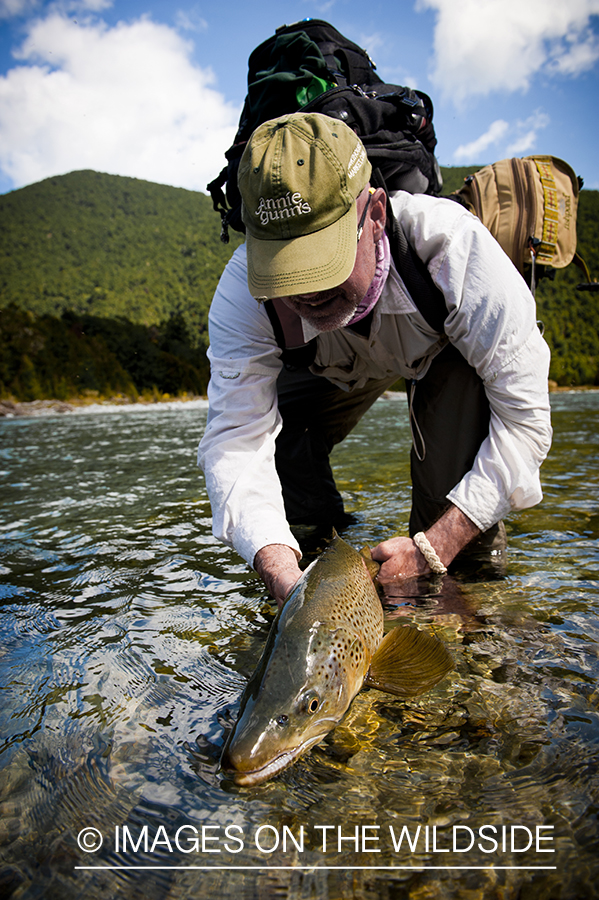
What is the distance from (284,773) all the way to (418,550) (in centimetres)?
125

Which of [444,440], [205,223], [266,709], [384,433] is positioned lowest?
[384,433]

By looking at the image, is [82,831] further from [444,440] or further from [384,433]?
[384,433]

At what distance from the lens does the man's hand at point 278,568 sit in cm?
212

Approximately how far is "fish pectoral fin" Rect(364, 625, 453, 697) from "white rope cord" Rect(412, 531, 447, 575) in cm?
64

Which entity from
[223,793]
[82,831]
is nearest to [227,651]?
[223,793]

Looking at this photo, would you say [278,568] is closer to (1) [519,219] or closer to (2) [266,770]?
(2) [266,770]

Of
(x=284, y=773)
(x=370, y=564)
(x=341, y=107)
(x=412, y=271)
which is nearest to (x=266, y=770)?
(x=284, y=773)

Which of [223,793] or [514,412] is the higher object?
[514,412]

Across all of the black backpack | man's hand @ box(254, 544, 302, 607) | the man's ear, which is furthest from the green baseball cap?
man's hand @ box(254, 544, 302, 607)

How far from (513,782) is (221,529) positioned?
1547mm

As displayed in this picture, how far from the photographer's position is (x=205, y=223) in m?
112

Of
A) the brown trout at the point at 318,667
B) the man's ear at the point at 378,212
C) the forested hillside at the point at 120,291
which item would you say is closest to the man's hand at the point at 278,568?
the brown trout at the point at 318,667

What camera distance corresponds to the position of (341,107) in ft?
8.95

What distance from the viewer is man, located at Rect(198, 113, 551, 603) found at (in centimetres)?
223
